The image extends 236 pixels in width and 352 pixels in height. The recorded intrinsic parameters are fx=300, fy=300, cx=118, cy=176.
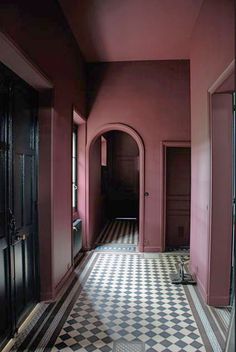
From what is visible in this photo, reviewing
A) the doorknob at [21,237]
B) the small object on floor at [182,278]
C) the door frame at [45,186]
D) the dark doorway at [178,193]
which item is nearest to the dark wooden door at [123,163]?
the dark doorway at [178,193]

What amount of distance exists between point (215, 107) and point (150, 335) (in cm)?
246

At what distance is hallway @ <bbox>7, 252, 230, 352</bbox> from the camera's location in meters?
2.67

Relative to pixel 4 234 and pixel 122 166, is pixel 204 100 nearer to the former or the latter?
pixel 4 234

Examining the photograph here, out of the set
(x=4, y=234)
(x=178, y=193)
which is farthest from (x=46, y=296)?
(x=178, y=193)

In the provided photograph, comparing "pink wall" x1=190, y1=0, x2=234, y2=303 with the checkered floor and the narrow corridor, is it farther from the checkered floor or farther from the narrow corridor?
the narrow corridor

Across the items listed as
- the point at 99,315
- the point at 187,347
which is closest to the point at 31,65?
the point at 99,315

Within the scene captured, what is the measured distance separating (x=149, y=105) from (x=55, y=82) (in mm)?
2494

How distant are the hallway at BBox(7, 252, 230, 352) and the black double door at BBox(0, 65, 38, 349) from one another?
0.95 feet

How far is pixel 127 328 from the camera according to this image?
2920 millimetres

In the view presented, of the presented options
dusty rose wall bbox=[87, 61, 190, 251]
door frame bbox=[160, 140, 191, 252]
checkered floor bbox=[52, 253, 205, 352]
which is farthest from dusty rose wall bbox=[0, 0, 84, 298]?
door frame bbox=[160, 140, 191, 252]

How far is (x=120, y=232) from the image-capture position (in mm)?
7508

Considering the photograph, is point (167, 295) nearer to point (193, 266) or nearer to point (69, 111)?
point (193, 266)

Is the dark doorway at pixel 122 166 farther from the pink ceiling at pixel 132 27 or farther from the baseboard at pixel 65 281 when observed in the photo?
the baseboard at pixel 65 281

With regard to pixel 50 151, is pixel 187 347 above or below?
below
